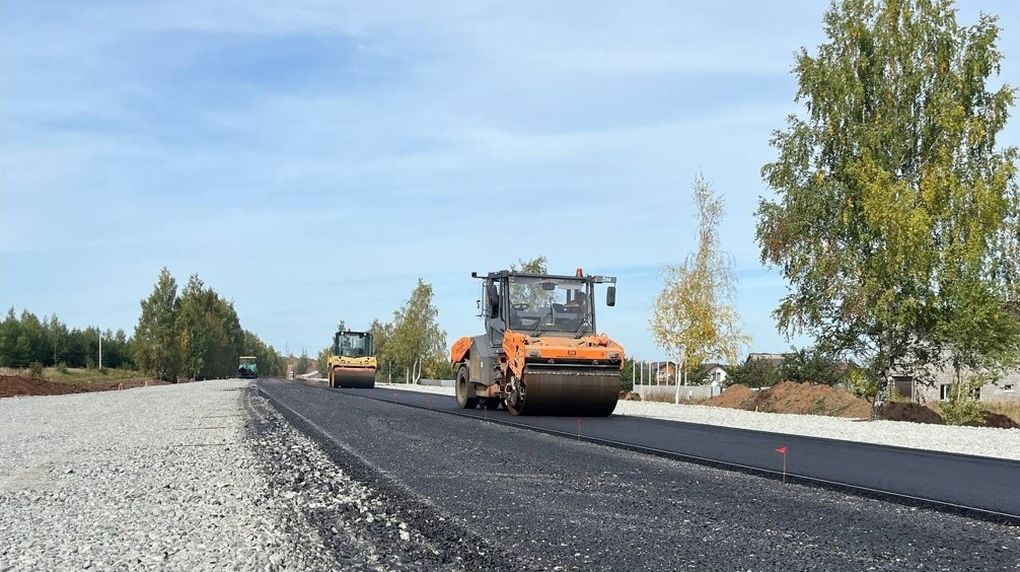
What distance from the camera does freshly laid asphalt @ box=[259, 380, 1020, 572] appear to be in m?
5.68

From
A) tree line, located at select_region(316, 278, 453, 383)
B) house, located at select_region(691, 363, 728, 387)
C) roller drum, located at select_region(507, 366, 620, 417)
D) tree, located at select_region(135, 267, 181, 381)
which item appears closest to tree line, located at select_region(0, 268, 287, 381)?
tree, located at select_region(135, 267, 181, 381)

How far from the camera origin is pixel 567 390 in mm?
19047

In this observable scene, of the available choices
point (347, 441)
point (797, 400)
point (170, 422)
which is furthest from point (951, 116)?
point (170, 422)

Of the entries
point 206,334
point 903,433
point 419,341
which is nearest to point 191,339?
point 206,334

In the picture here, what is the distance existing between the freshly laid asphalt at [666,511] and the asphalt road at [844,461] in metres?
0.08

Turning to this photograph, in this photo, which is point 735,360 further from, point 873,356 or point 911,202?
point 911,202

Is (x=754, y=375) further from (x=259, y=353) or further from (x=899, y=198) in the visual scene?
(x=259, y=353)

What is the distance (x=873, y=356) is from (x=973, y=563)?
21.8 m

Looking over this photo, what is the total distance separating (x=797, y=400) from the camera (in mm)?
28766

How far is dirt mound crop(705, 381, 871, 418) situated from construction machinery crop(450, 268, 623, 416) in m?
10.6

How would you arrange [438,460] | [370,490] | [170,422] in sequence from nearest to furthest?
[370,490] → [438,460] → [170,422]

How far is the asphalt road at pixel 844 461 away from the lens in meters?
8.52

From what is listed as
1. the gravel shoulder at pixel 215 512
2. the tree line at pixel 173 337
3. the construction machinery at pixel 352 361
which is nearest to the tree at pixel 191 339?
the tree line at pixel 173 337

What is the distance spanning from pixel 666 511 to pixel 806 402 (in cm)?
2266
